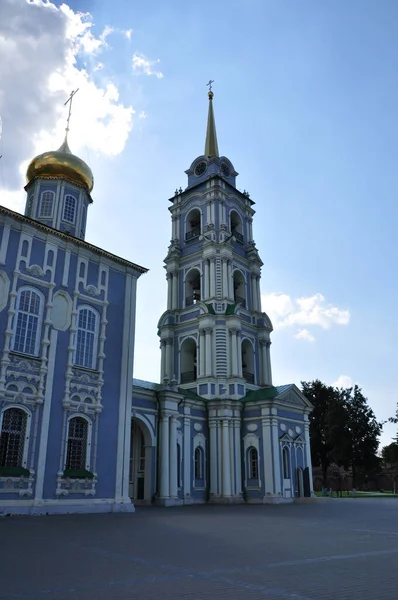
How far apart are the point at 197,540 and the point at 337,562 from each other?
4.12 metres

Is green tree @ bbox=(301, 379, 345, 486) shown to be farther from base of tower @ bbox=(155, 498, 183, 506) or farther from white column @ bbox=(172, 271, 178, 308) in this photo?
base of tower @ bbox=(155, 498, 183, 506)

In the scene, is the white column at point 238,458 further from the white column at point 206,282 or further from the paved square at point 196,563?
the paved square at point 196,563

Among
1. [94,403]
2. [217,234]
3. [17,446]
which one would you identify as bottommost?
[17,446]

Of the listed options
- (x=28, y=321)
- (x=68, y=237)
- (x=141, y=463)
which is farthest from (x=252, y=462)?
(x=68, y=237)

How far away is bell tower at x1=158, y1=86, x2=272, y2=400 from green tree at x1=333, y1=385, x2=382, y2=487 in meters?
22.1

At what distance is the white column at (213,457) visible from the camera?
106 ft

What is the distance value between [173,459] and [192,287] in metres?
16.0

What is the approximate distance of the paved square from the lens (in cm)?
634

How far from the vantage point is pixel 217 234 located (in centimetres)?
4016

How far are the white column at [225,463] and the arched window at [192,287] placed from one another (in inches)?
428

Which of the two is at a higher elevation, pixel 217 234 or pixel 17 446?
pixel 217 234

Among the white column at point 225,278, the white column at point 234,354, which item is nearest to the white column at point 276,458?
→ the white column at point 234,354

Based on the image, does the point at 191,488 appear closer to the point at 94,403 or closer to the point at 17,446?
the point at 94,403

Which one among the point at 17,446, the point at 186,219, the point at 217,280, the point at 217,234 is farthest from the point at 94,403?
the point at 186,219
